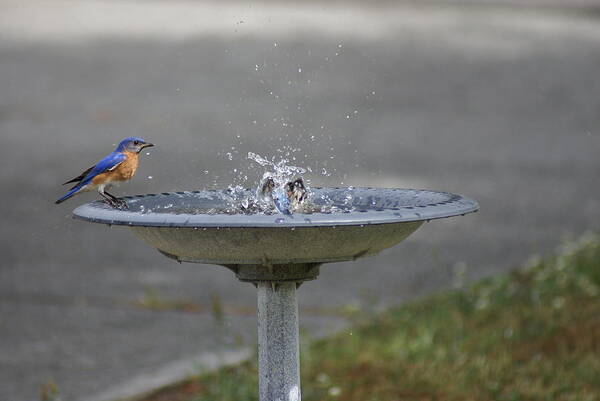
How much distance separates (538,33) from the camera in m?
17.6

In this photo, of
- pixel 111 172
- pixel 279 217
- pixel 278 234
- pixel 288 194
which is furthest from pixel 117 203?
pixel 279 217

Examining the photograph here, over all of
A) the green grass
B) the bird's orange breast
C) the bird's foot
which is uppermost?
the bird's orange breast

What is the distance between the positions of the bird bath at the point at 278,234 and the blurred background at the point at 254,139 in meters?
0.94

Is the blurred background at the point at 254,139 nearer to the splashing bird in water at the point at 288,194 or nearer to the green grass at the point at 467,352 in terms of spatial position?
the green grass at the point at 467,352

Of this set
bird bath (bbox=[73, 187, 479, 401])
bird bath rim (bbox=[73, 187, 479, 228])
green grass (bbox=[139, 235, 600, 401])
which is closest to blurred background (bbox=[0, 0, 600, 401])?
green grass (bbox=[139, 235, 600, 401])

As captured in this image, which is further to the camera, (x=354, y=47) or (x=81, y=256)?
(x=354, y=47)

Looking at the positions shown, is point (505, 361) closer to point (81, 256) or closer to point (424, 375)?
point (424, 375)

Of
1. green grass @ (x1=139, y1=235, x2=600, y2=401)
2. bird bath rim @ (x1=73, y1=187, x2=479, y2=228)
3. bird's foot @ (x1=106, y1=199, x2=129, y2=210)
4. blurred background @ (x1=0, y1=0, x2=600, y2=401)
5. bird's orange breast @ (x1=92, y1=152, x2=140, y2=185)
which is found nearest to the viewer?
bird bath rim @ (x1=73, y1=187, x2=479, y2=228)

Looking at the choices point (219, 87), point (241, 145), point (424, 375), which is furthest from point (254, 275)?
point (219, 87)

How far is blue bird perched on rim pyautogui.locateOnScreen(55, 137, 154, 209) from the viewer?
3934mm

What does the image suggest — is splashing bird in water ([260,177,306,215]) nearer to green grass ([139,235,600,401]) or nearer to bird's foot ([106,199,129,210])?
bird's foot ([106,199,129,210])

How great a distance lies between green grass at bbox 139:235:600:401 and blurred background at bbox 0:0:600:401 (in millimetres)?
297

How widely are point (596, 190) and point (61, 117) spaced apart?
20.2 ft

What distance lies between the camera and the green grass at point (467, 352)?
5086mm
